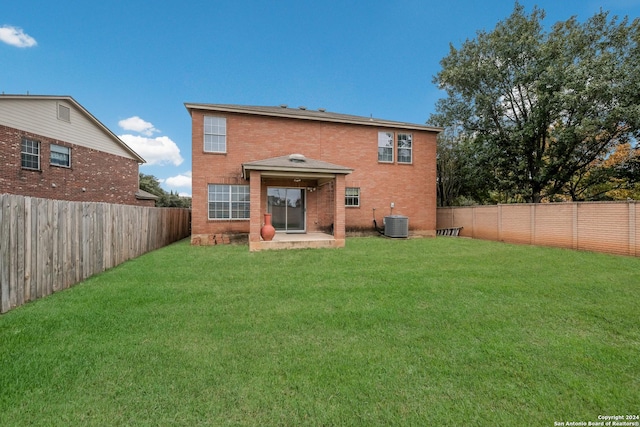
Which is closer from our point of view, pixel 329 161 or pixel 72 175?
pixel 329 161

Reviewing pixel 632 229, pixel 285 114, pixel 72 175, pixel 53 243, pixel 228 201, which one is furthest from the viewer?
pixel 72 175

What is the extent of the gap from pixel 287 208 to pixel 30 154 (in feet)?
42.0

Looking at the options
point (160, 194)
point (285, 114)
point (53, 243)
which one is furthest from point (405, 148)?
point (160, 194)

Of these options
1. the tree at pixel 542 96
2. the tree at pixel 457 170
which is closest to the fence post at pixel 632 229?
the tree at pixel 542 96

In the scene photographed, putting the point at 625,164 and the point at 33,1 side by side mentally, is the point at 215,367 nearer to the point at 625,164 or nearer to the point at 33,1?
the point at 33,1

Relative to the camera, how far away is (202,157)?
11789 mm

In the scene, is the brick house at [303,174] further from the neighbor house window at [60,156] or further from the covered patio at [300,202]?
the neighbor house window at [60,156]

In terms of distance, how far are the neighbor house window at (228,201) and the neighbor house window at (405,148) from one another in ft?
26.9

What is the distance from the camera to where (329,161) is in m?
13.5

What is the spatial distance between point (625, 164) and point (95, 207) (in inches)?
933

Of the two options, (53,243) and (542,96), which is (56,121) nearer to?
(53,243)

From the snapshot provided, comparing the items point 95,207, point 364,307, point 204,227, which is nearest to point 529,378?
point 364,307

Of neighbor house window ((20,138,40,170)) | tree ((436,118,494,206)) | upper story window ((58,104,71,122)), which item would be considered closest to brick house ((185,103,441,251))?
tree ((436,118,494,206))

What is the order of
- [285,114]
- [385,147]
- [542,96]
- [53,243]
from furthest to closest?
[385,147] < [542,96] < [285,114] < [53,243]
